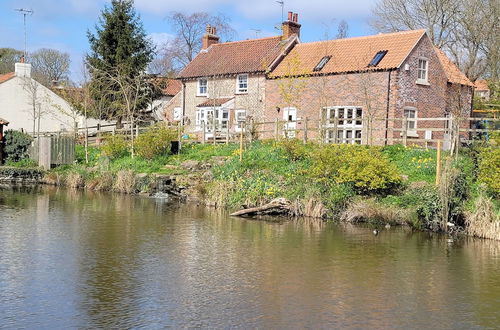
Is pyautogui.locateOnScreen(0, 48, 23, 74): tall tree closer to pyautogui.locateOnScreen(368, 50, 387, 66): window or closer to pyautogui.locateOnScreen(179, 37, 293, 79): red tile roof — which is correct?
pyautogui.locateOnScreen(179, 37, 293, 79): red tile roof

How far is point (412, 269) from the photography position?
13.8 meters

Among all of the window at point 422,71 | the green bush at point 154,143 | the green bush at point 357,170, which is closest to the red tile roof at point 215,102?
the green bush at point 154,143

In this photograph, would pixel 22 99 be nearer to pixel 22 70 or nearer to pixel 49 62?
pixel 22 70

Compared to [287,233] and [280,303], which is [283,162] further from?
[280,303]

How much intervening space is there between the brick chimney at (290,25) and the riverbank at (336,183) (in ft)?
41.0

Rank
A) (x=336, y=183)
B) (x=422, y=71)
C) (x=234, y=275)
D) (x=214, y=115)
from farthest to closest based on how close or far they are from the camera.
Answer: (x=214, y=115) < (x=422, y=71) < (x=336, y=183) < (x=234, y=275)

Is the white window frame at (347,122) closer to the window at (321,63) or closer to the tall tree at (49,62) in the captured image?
the window at (321,63)

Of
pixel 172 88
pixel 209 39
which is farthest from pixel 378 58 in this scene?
pixel 172 88

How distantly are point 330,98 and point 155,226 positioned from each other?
1829 cm

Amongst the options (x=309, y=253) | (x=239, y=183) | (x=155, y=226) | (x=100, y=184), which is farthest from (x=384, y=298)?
(x=100, y=184)

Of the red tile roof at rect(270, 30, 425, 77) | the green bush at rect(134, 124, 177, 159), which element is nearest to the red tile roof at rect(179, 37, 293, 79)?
the red tile roof at rect(270, 30, 425, 77)

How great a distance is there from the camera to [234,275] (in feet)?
41.3

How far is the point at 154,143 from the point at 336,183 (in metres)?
12.8

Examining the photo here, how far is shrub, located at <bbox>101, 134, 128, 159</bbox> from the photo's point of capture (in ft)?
107
